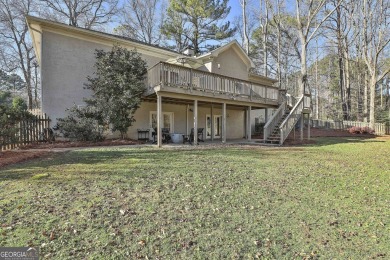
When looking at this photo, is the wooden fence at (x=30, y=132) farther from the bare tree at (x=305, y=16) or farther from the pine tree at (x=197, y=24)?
the pine tree at (x=197, y=24)

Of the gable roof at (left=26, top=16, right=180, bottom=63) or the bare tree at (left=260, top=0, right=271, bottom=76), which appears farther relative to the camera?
the bare tree at (left=260, top=0, right=271, bottom=76)

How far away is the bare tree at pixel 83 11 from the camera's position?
25247 mm

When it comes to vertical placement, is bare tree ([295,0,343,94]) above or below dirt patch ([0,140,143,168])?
above

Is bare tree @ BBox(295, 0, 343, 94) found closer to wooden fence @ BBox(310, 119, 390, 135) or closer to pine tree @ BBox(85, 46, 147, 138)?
wooden fence @ BBox(310, 119, 390, 135)

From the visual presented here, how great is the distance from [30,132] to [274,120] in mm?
13409

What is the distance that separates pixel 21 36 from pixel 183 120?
23565mm

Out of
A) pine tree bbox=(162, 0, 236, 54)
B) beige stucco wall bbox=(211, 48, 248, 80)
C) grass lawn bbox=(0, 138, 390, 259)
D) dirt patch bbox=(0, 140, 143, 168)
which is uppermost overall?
pine tree bbox=(162, 0, 236, 54)

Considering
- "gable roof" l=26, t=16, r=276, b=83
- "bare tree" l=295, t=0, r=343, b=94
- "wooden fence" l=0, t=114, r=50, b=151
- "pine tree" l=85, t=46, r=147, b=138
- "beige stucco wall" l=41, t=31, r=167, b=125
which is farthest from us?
"bare tree" l=295, t=0, r=343, b=94

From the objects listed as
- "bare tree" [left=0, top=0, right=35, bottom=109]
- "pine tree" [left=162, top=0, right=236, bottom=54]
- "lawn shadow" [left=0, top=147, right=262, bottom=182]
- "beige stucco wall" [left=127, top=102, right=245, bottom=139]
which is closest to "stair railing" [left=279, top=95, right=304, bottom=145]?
"beige stucco wall" [left=127, top=102, right=245, bottom=139]

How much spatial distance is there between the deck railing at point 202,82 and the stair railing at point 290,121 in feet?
5.40

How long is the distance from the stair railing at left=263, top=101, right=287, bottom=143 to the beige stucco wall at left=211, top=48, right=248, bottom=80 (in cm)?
533

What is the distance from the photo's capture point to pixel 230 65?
744 inches

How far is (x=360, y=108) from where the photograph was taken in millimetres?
30969

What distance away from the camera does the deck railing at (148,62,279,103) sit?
35.6ft
